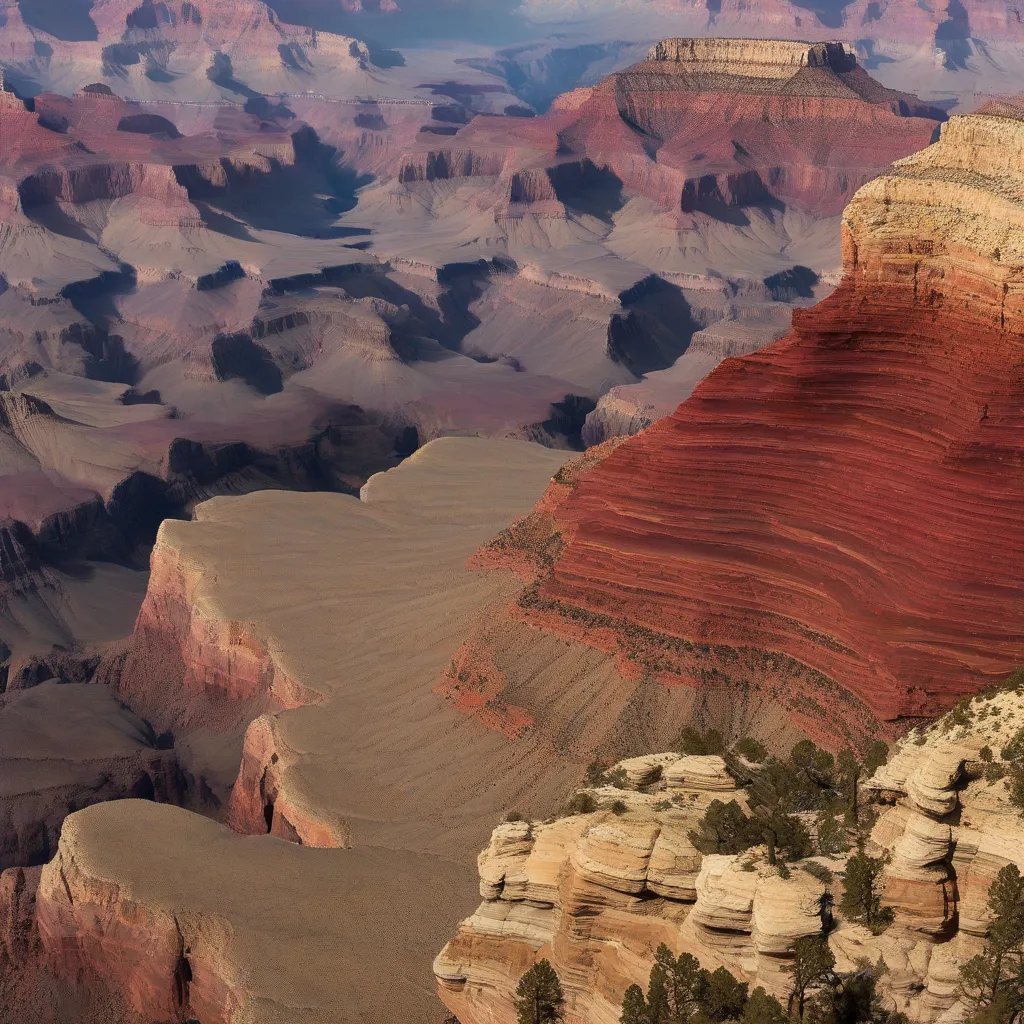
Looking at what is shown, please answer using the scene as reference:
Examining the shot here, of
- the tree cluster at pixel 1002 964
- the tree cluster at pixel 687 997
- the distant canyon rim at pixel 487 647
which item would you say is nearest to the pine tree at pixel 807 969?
the tree cluster at pixel 687 997

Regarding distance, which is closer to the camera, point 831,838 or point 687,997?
point 687,997

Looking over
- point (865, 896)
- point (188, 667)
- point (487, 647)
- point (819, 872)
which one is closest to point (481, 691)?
point (487, 647)

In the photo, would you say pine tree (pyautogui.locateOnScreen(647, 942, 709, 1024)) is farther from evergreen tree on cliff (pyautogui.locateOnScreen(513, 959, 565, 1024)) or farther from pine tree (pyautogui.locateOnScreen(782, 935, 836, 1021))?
evergreen tree on cliff (pyautogui.locateOnScreen(513, 959, 565, 1024))

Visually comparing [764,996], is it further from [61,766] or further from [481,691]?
[61,766]

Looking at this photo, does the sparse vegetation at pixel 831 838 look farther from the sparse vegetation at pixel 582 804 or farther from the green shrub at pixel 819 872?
the sparse vegetation at pixel 582 804

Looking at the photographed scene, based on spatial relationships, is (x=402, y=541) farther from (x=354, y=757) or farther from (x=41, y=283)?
(x=41, y=283)

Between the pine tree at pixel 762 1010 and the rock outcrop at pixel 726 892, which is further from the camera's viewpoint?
the rock outcrop at pixel 726 892
